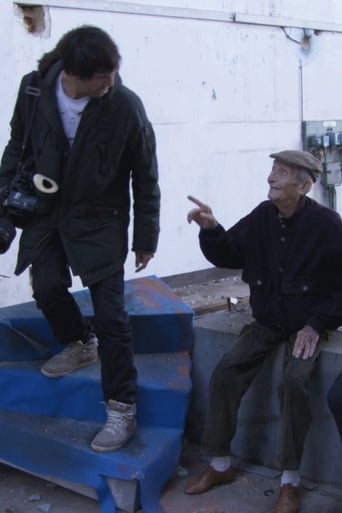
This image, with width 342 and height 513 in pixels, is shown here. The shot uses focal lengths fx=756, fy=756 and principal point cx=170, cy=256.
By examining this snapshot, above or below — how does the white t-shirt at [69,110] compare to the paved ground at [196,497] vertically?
above

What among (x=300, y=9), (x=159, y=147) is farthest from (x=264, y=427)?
(x=300, y=9)

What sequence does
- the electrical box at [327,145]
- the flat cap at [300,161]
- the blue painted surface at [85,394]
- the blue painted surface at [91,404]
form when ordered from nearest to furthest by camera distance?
the blue painted surface at [91,404]
the flat cap at [300,161]
the blue painted surface at [85,394]
the electrical box at [327,145]

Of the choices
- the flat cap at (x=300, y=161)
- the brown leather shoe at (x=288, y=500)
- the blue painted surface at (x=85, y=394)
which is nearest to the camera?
the brown leather shoe at (x=288, y=500)

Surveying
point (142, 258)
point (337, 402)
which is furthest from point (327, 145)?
point (337, 402)

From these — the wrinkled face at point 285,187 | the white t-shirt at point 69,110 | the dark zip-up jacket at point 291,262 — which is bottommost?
the dark zip-up jacket at point 291,262

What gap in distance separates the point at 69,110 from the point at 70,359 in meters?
1.21

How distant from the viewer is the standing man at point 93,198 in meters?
3.20

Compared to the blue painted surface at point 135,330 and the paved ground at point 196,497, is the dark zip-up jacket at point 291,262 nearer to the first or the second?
the blue painted surface at point 135,330

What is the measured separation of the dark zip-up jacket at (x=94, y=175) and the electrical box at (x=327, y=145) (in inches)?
171

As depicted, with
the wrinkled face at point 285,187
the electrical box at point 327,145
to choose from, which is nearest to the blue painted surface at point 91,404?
the wrinkled face at point 285,187

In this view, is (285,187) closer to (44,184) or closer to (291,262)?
(291,262)

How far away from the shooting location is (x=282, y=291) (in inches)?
132

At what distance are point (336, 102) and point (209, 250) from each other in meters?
4.75

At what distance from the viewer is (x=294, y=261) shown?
11.0ft
